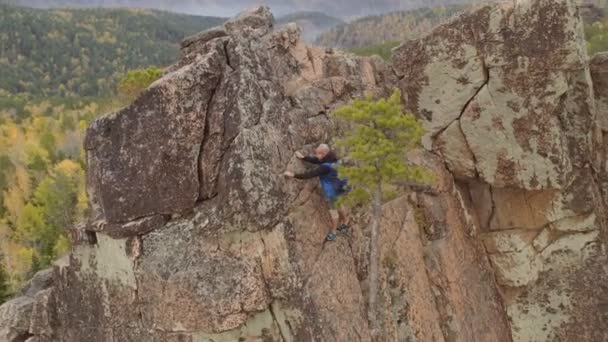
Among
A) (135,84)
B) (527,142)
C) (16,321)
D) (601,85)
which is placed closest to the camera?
(527,142)

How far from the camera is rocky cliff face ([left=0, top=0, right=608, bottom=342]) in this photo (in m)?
13.5

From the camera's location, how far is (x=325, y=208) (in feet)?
48.1

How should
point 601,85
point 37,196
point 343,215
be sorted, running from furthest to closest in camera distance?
point 37,196
point 601,85
point 343,215

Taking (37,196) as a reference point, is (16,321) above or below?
below

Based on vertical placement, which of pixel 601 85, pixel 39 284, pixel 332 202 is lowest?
pixel 39 284

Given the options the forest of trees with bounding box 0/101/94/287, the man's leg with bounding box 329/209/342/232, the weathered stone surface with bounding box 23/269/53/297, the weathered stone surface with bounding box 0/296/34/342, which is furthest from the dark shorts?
the forest of trees with bounding box 0/101/94/287

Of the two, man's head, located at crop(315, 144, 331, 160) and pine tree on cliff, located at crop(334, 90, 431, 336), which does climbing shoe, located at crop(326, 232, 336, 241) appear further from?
man's head, located at crop(315, 144, 331, 160)

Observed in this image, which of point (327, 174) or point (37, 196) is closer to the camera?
point (327, 174)

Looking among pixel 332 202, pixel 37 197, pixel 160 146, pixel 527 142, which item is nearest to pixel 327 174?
pixel 332 202

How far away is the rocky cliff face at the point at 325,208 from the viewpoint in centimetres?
1349

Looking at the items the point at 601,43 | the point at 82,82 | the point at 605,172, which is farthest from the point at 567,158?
the point at 82,82

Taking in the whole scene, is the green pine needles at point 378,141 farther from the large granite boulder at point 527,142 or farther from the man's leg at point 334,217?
the large granite boulder at point 527,142

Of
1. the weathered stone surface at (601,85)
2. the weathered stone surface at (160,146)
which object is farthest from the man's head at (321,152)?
the weathered stone surface at (601,85)

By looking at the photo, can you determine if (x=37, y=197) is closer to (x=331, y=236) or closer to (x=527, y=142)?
(x=331, y=236)
